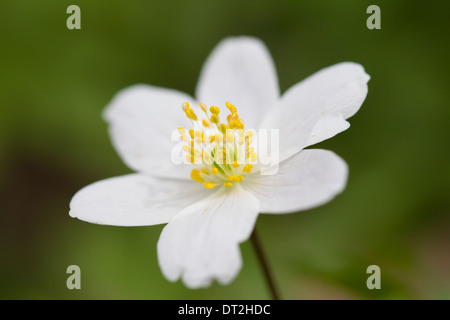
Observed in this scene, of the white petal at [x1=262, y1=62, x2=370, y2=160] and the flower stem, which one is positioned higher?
the white petal at [x1=262, y1=62, x2=370, y2=160]

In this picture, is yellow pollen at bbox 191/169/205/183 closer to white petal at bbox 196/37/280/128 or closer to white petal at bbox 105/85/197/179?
white petal at bbox 105/85/197/179

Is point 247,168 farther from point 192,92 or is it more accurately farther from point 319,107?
point 192,92

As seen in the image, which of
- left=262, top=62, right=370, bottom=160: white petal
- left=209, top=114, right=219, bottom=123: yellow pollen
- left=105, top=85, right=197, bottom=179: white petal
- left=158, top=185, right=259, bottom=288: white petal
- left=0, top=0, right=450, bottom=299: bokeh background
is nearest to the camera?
left=158, top=185, right=259, bottom=288: white petal

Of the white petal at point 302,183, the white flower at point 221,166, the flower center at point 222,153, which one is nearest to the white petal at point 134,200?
the white flower at point 221,166

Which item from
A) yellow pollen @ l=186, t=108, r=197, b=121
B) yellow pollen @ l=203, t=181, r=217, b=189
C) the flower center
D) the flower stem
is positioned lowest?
the flower stem

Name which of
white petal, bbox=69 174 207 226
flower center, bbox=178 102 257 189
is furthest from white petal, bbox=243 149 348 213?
white petal, bbox=69 174 207 226

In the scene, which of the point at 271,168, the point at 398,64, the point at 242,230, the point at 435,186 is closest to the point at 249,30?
the point at 398,64
